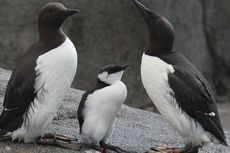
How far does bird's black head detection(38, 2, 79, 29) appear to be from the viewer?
375cm

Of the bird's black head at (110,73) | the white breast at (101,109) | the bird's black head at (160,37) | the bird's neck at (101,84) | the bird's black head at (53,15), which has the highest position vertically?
the bird's black head at (53,15)

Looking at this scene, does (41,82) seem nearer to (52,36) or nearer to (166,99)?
(52,36)

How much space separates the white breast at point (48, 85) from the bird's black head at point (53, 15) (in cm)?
15

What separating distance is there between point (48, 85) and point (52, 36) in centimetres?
33

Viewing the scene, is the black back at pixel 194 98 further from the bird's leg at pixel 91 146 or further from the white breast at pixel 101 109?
the bird's leg at pixel 91 146

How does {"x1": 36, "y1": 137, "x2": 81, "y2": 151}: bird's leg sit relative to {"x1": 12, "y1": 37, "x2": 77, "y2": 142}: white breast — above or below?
below

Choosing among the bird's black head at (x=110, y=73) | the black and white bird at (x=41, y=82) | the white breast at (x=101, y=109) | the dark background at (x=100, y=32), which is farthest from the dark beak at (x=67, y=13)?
the dark background at (x=100, y=32)

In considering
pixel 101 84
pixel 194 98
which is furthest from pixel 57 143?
pixel 194 98

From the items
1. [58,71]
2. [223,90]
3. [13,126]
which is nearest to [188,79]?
[58,71]

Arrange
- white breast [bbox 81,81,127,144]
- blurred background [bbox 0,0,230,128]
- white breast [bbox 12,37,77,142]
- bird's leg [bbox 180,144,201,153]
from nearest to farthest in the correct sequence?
white breast [bbox 12,37,77,142], white breast [bbox 81,81,127,144], bird's leg [bbox 180,144,201,153], blurred background [bbox 0,0,230,128]

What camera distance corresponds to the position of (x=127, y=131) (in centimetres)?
467

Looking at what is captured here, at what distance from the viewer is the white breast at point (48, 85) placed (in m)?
3.66

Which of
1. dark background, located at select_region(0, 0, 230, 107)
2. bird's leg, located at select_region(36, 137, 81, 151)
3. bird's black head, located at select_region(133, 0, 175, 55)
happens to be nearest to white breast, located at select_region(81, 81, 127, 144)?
bird's leg, located at select_region(36, 137, 81, 151)

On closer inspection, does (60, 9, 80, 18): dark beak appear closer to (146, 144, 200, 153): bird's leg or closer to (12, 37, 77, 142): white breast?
(12, 37, 77, 142): white breast
